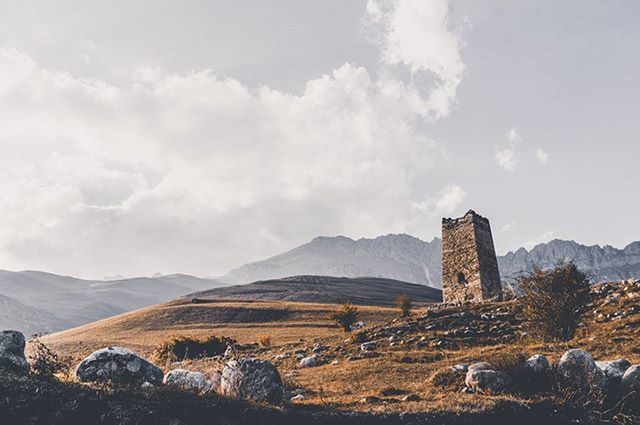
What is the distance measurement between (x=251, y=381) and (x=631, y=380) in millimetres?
11688

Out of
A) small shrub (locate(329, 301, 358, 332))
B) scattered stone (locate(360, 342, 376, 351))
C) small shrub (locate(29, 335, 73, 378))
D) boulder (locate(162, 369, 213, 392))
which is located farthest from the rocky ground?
small shrub (locate(329, 301, 358, 332))

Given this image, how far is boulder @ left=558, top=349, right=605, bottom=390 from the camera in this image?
14184mm

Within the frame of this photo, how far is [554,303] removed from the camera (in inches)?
941

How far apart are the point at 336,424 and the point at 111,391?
18.5 ft

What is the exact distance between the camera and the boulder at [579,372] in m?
14.2

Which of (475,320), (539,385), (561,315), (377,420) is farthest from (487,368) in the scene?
(475,320)

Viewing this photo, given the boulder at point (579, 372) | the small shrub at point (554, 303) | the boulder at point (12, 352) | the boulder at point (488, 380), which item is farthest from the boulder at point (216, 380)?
the small shrub at point (554, 303)

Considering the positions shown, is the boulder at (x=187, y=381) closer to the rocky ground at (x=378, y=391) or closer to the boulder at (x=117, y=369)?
the rocky ground at (x=378, y=391)

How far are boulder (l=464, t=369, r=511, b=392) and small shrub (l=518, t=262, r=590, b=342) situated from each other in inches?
433

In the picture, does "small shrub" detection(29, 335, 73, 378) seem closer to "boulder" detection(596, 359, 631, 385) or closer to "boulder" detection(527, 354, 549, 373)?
"boulder" detection(527, 354, 549, 373)

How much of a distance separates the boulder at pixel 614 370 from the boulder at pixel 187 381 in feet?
40.9

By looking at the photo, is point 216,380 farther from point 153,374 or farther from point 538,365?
point 538,365

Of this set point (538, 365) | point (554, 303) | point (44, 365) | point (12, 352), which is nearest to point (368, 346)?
point (554, 303)

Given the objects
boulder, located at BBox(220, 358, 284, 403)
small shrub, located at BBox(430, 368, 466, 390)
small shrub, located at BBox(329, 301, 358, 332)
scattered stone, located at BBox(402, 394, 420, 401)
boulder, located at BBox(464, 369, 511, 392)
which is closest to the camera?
boulder, located at BBox(220, 358, 284, 403)
